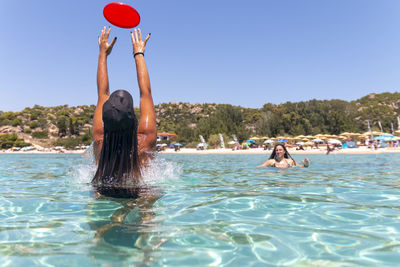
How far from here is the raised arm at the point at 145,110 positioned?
2981mm

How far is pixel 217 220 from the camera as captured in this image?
7.97ft

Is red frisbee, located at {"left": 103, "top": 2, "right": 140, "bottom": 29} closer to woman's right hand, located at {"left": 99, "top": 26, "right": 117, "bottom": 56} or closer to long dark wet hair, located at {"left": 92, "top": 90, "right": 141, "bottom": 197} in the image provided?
woman's right hand, located at {"left": 99, "top": 26, "right": 117, "bottom": 56}

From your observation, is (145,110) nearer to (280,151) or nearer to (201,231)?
(201,231)

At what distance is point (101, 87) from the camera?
3.37 metres

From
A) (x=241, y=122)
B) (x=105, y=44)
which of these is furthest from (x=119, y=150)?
(x=241, y=122)

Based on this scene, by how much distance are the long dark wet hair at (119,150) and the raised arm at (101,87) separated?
44cm

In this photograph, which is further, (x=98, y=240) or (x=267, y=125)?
(x=267, y=125)

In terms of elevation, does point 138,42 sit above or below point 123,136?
above

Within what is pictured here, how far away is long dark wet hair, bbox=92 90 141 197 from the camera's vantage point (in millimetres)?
2434

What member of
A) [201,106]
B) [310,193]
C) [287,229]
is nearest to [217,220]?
[287,229]

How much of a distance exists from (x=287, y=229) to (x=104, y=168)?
69.3 inches

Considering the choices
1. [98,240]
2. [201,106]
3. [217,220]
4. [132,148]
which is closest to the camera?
[98,240]

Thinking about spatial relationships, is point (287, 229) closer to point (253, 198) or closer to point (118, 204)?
point (253, 198)

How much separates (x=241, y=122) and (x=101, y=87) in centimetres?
4664
